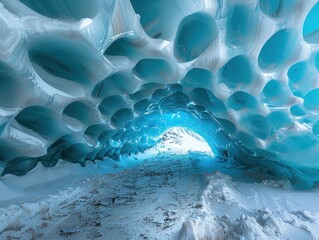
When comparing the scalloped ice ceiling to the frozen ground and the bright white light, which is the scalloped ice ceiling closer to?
the frozen ground

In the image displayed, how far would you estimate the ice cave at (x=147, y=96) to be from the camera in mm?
1230

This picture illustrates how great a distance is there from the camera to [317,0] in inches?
65.2

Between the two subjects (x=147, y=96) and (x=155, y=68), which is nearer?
(x=155, y=68)

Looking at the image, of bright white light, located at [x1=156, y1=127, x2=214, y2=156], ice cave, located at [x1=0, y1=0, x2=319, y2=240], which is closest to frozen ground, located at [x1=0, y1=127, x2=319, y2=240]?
ice cave, located at [x1=0, y1=0, x2=319, y2=240]

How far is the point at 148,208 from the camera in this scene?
63.6 inches

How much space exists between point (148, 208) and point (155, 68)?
1.16 m

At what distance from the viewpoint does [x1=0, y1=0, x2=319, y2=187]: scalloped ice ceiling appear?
1.29m

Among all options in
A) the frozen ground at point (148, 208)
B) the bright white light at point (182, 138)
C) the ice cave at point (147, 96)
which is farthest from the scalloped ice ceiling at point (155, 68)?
the bright white light at point (182, 138)

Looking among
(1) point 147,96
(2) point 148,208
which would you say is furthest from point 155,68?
(2) point 148,208

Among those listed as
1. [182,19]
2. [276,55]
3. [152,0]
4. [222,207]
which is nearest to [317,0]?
[276,55]

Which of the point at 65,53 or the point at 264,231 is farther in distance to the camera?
the point at 65,53

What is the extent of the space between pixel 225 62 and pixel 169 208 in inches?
46.6

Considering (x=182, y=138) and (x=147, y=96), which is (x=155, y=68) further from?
(x=182, y=138)

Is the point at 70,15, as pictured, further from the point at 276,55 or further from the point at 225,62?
the point at 276,55
